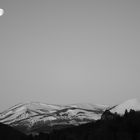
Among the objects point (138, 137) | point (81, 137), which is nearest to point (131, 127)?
point (138, 137)

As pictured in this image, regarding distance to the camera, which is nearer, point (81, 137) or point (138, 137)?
point (138, 137)

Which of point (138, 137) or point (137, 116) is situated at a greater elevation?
point (137, 116)

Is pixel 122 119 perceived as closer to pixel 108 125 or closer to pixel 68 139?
pixel 108 125

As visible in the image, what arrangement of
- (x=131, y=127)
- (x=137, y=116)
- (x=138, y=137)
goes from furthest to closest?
(x=137, y=116), (x=131, y=127), (x=138, y=137)

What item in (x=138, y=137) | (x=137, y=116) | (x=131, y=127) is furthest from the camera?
(x=137, y=116)

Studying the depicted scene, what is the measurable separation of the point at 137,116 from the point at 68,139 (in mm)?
49564

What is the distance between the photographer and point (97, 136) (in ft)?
546

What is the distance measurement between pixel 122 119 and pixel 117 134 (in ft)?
98.1

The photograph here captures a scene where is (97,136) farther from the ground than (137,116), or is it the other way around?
(137,116)

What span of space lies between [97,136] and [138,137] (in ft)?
77.2

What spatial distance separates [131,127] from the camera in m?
174

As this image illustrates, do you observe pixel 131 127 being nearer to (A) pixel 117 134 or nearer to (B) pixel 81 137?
(A) pixel 117 134

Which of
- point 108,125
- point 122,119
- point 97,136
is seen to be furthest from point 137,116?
point 97,136

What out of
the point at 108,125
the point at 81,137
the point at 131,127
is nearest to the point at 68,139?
the point at 81,137
